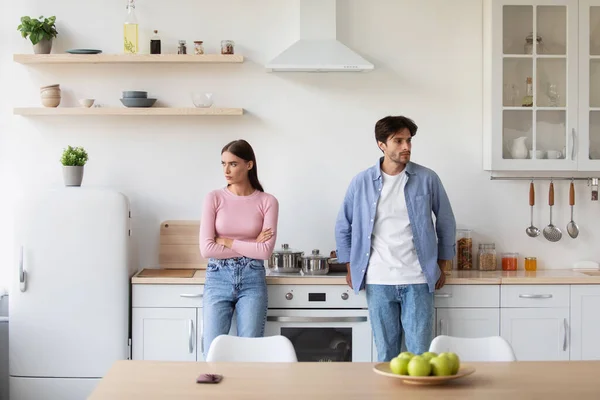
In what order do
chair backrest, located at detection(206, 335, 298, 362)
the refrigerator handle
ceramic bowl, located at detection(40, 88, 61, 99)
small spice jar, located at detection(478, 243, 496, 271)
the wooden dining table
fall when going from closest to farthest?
the wooden dining table, chair backrest, located at detection(206, 335, 298, 362), the refrigerator handle, ceramic bowl, located at detection(40, 88, 61, 99), small spice jar, located at detection(478, 243, 496, 271)

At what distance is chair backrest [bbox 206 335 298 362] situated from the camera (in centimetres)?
327

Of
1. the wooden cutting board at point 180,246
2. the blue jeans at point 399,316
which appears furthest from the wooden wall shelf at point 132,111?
the blue jeans at point 399,316

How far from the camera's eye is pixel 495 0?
4.88 m

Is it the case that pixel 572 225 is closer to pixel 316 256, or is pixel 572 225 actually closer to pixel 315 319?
pixel 316 256

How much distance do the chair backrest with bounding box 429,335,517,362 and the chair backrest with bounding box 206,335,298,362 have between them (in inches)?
21.2

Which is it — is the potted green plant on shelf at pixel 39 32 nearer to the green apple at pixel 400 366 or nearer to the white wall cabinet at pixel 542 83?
the white wall cabinet at pixel 542 83

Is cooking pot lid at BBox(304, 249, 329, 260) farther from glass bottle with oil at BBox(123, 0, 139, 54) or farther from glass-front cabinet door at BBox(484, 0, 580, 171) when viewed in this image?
glass bottle with oil at BBox(123, 0, 139, 54)

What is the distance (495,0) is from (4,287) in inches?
126

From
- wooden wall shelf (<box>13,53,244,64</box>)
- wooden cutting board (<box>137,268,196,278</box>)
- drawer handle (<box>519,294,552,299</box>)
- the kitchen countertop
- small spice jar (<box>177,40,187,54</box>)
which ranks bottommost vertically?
drawer handle (<box>519,294,552,299</box>)

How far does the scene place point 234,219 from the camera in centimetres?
438

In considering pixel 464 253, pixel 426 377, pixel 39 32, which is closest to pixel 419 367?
pixel 426 377

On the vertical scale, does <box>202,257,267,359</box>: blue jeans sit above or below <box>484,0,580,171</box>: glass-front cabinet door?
below

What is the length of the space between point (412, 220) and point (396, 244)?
14cm

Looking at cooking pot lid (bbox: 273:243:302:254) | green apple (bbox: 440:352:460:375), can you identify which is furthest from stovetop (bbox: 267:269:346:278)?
green apple (bbox: 440:352:460:375)
